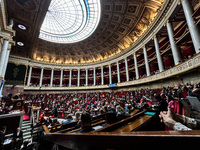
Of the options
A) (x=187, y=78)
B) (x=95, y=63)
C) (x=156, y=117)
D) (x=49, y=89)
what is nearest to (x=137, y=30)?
(x=187, y=78)

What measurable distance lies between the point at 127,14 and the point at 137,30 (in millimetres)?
3249

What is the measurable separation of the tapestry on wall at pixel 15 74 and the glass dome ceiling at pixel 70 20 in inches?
327

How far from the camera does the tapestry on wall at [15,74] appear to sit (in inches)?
668

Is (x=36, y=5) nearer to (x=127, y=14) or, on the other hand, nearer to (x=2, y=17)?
(x=2, y=17)

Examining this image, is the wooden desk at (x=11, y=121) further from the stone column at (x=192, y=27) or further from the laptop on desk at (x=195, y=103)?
the stone column at (x=192, y=27)

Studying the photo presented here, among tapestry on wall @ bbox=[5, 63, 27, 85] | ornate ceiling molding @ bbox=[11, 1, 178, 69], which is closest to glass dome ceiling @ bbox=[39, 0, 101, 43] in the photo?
ornate ceiling molding @ bbox=[11, 1, 178, 69]

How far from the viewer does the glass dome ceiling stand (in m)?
16.0

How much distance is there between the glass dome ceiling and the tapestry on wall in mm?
8318

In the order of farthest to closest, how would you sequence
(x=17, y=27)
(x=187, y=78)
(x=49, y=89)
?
1. (x=49, y=89)
2. (x=17, y=27)
3. (x=187, y=78)

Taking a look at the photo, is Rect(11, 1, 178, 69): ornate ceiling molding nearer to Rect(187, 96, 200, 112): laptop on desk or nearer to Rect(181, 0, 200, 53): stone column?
Rect(181, 0, 200, 53): stone column

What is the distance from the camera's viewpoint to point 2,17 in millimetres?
7215

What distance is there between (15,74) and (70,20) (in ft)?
53.5

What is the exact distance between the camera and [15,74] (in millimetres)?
17938

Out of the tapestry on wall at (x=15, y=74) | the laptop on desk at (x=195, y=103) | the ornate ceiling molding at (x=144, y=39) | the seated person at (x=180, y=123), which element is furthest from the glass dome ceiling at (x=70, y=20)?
the seated person at (x=180, y=123)
